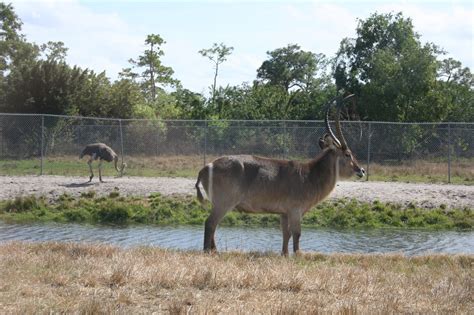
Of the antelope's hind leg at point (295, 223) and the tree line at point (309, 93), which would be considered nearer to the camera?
the antelope's hind leg at point (295, 223)

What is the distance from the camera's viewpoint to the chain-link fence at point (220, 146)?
2933 cm

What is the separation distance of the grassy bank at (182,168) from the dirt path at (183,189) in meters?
2.19

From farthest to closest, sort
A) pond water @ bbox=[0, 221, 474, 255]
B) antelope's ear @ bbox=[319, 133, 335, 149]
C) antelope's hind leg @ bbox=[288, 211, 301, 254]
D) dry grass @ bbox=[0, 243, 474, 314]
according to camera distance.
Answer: pond water @ bbox=[0, 221, 474, 255] < antelope's ear @ bbox=[319, 133, 335, 149] < antelope's hind leg @ bbox=[288, 211, 301, 254] < dry grass @ bbox=[0, 243, 474, 314]

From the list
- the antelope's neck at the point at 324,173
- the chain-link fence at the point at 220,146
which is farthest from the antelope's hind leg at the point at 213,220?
the chain-link fence at the point at 220,146

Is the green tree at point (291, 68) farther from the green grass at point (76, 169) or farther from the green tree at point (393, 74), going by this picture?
the green grass at point (76, 169)

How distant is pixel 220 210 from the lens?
12508 millimetres

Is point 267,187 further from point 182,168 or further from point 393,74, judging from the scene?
point 393,74

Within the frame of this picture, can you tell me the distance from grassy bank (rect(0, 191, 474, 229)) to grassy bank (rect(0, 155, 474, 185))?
5.88m

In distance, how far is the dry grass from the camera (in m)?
7.09

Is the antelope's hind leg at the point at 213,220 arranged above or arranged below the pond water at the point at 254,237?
above

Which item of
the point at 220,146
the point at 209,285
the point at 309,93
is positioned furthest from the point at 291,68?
the point at 209,285

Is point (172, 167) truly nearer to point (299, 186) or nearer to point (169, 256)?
point (299, 186)

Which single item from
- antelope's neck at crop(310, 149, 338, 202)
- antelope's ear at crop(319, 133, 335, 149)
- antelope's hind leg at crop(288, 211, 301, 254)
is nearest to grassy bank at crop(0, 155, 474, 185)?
antelope's ear at crop(319, 133, 335, 149)

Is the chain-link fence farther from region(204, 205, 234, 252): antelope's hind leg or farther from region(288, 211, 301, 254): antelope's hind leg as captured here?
region(204, 205, 234, 252): antelope's hind leg
